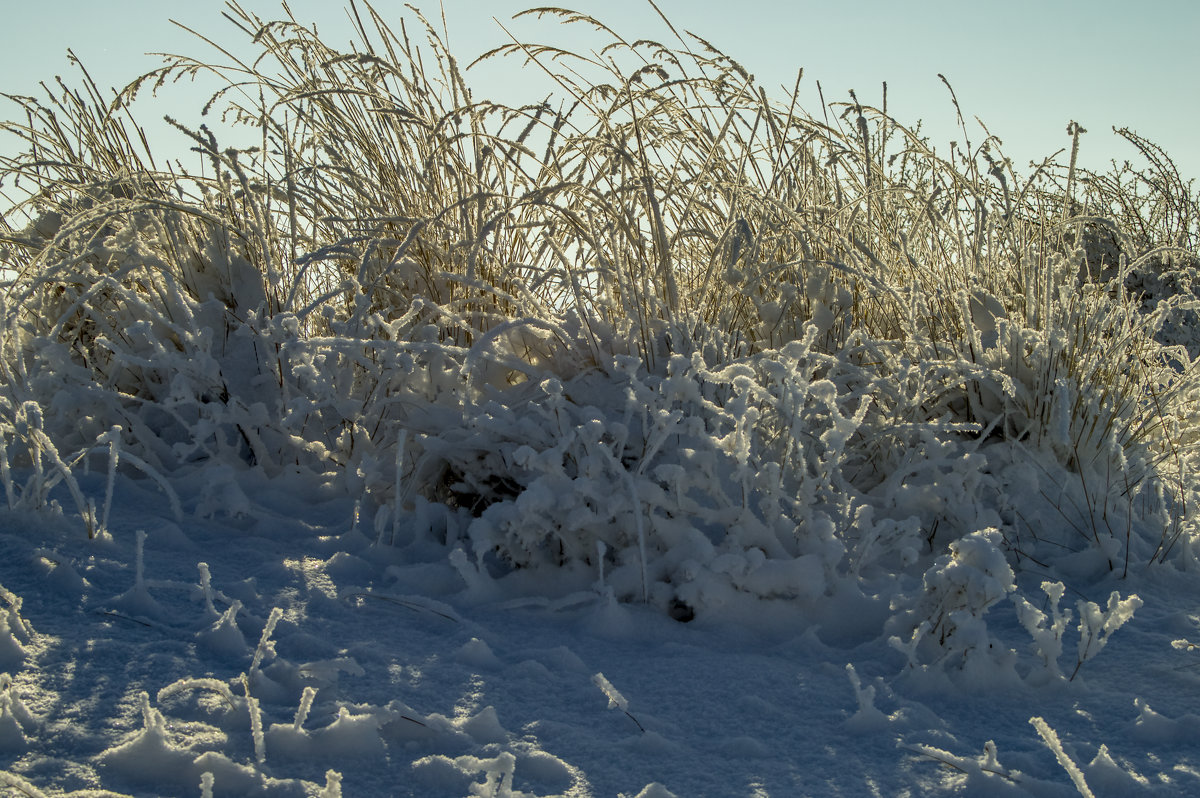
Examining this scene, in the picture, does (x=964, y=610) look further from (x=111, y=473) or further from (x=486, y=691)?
(x=111, y=473)

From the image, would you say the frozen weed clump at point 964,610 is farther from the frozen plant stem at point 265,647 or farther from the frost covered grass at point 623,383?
the frozen plant stem at point 265,647

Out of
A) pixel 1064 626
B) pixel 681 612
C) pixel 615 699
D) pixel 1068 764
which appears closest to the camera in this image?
pixel 1068 764

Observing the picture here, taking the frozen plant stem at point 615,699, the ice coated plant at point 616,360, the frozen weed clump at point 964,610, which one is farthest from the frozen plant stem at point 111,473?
the frozen weed clump at point 964,610

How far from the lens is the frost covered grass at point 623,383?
1684 mm

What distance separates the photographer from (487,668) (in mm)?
1416

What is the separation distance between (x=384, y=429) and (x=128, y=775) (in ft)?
4.22

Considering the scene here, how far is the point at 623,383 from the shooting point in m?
2.08

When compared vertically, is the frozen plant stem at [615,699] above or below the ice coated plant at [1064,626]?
below

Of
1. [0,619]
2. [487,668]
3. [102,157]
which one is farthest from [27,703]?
[102,157]

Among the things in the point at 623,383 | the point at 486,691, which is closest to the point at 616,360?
the point at 623,383

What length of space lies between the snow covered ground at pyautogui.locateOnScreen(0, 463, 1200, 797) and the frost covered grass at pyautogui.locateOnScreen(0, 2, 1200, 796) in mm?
26

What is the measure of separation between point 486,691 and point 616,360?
32.3 inches

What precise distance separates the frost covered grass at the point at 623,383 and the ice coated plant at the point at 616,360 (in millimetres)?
11

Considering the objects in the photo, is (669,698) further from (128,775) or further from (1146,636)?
(1146,636)
